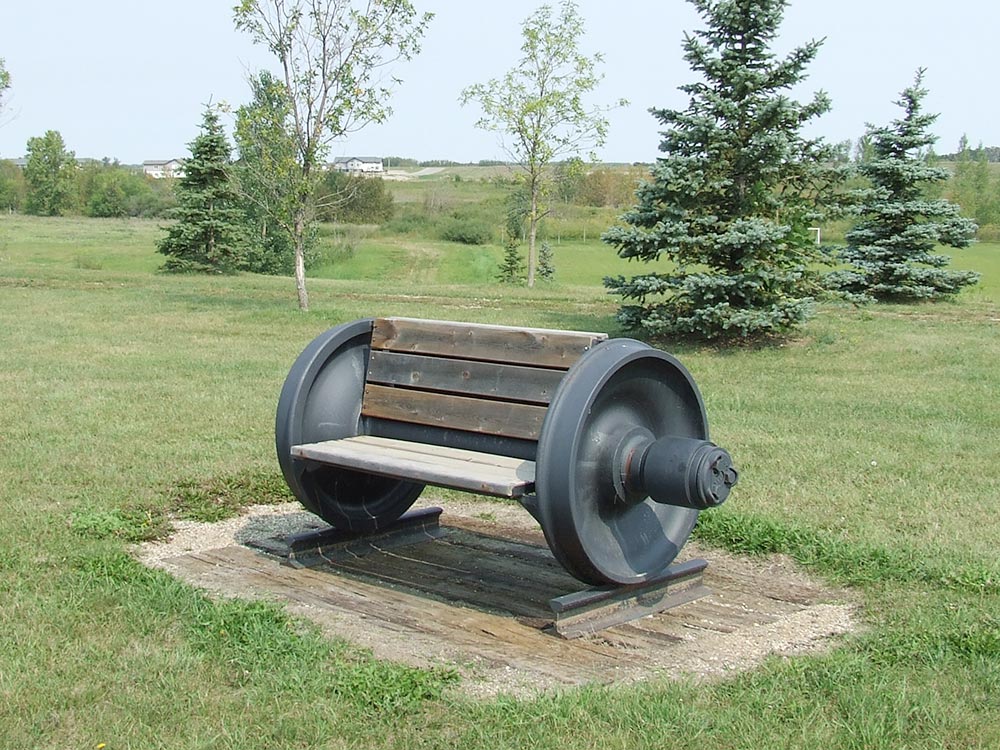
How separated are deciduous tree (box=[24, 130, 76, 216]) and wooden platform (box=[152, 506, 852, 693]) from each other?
285 ft

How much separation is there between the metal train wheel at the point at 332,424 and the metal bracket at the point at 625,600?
130 cm

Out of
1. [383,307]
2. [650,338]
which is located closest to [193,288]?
[383,307]

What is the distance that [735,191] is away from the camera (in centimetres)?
1439

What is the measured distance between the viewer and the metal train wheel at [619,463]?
13.8 ft

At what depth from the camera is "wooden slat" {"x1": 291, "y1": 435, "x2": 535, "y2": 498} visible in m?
4.40

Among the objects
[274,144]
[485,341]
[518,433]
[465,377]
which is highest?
[274,144]

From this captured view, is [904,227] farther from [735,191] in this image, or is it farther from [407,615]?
[407,615]

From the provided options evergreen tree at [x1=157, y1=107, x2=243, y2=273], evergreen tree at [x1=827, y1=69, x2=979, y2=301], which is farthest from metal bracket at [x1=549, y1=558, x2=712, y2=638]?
evergreen tree at [x1=157, y1=107, x2=243, y2=273]

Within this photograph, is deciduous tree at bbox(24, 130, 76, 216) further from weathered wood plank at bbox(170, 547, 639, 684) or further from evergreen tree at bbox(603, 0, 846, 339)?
weathered wood plank at bbox(170, 547, 639, 684)

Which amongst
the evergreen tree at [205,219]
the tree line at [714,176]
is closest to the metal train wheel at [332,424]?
the tree line at [714,176]

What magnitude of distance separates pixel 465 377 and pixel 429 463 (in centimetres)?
49

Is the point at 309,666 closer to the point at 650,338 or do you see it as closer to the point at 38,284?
the point at 650,338

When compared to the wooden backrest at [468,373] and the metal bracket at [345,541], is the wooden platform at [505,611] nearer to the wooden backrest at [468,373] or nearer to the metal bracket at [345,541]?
the metal bracket at [345,541]

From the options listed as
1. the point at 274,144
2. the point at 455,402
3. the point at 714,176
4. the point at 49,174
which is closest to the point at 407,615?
the point at 455,402
